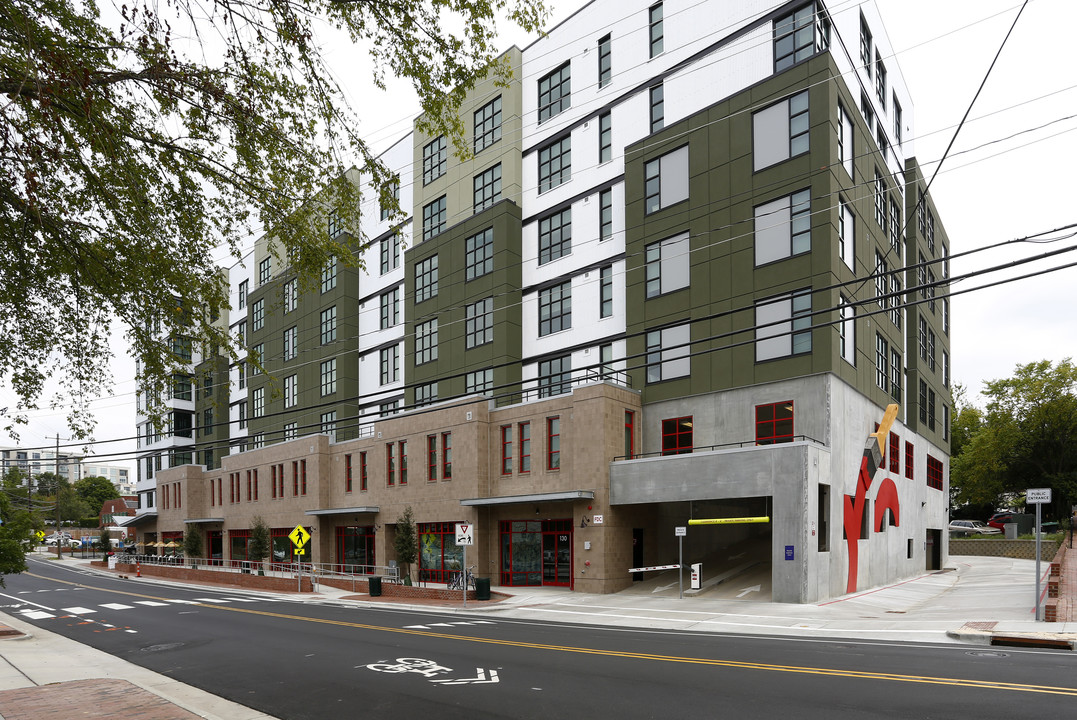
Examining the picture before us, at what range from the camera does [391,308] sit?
46.8 meters

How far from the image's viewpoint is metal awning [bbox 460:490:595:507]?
99.3ft

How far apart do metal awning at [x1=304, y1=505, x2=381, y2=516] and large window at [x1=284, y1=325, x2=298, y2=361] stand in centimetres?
1425

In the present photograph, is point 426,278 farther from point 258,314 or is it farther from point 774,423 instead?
point 258,314

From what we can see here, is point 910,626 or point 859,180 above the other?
point 859,180

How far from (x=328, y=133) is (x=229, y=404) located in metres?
61.6

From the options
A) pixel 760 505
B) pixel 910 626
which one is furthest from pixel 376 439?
pixel 910 626

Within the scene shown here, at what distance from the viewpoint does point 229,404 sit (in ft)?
216

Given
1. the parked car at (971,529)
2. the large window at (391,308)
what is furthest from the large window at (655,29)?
the parked car at (971,529)

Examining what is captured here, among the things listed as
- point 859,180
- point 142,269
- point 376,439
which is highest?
point 859,180

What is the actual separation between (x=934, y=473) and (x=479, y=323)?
102 ft

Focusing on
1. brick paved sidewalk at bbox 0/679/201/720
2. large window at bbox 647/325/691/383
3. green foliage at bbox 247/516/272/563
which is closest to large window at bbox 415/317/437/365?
large window at bbox 647/325/691/383

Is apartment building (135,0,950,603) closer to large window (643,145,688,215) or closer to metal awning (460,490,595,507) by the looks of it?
large window (643,145,688,215)

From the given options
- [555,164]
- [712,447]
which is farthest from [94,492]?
[712,447]

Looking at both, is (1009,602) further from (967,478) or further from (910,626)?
(967,478)
